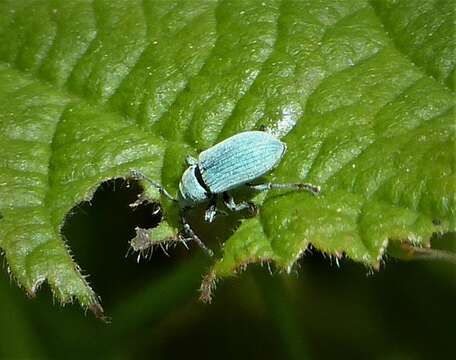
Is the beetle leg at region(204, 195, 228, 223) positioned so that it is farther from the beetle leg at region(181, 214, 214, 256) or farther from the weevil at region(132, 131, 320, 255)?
the beetle leg at region(181, 214, 214, 256)

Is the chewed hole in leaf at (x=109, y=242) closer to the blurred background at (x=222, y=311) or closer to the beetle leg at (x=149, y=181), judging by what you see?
the blurred background at (x=222, y=311)

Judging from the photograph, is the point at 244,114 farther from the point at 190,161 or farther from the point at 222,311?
the point at 222,311

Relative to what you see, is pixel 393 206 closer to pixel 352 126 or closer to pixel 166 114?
pixel 352 126

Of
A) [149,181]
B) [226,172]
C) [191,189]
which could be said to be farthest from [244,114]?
[149,181]

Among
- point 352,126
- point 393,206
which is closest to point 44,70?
point 352,126

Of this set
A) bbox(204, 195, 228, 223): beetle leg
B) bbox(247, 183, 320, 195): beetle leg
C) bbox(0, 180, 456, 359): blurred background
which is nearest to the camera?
bbox(247, 183, 320, 195): beetle leg

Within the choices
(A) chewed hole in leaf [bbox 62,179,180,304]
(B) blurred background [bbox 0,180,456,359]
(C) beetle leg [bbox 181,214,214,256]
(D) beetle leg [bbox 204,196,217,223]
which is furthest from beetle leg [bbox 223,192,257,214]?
(A) chewed hole in leaf [bbox 62,179,180,304]
